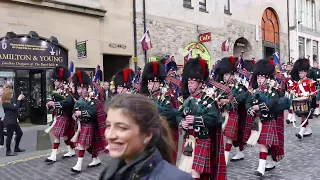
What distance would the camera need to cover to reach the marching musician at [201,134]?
4.44 meters

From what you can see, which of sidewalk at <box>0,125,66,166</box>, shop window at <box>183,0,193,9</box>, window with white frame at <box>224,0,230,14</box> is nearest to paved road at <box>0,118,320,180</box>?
sidewalk at <box>0,125,66,166</box>

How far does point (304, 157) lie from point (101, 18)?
10258mm

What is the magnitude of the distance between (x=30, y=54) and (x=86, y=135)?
23.1 ft

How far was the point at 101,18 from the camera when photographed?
1477 cm

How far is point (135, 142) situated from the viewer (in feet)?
5.86

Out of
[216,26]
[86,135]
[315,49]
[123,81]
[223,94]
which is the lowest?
[86,135]

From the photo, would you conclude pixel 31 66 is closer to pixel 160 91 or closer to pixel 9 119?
pixel 9 119

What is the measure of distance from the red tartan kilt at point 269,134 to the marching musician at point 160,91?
1359 millimetres

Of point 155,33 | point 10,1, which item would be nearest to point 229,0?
point 155,33

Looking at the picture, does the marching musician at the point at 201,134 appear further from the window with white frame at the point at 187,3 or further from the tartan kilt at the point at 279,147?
the window with white frame at the point at 187,3

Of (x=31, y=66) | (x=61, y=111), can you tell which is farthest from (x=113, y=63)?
(x=61, y=111)

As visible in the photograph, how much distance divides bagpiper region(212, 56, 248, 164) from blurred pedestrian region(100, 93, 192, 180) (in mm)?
4506

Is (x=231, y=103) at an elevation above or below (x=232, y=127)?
above

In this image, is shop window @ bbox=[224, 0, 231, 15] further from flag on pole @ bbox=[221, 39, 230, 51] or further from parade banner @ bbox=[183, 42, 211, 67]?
parade banner @ bbox=[183, 42, 211, 67]
